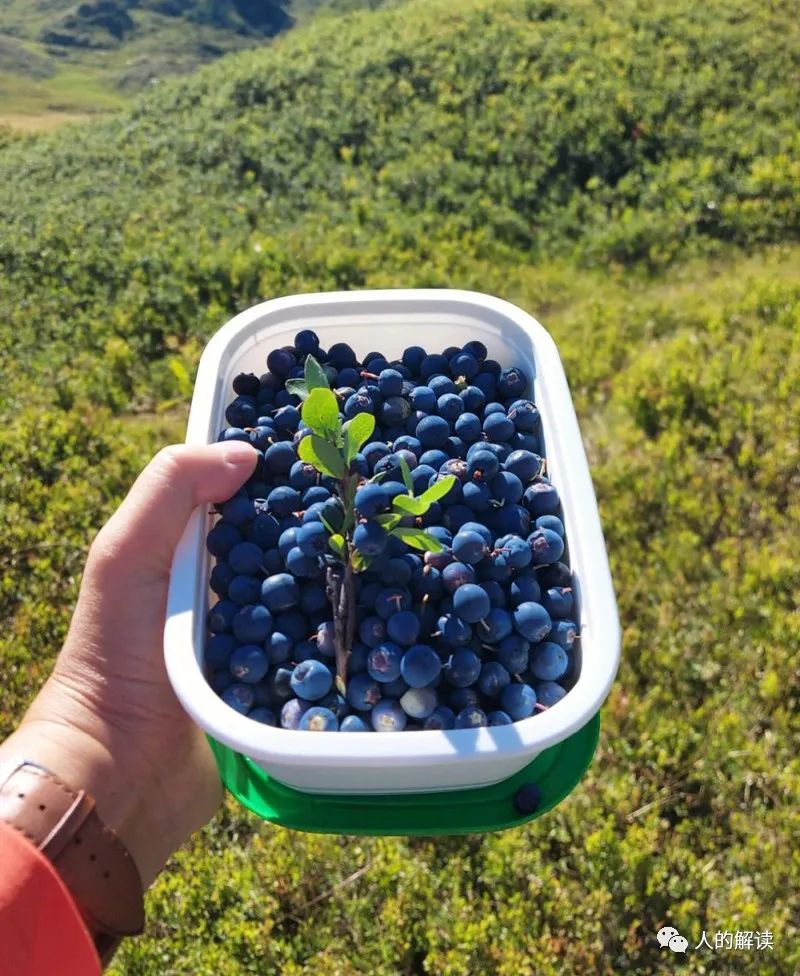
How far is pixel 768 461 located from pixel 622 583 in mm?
894

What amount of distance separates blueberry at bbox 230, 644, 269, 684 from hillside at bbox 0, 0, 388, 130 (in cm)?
1159

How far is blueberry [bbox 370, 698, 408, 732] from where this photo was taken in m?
1.25

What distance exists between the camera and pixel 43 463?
3.44m

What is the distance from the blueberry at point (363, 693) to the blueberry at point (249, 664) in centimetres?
15

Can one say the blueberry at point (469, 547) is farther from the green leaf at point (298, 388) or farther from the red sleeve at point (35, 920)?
the red sleeve at point (35, 920)

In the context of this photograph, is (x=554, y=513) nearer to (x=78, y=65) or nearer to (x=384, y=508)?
(x=384, y=508)

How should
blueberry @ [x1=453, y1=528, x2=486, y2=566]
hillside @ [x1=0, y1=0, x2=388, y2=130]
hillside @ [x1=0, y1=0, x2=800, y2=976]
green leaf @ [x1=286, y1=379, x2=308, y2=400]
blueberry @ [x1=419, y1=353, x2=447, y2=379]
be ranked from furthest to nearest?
hillside @ [x1=0, y1=0, x2=388, y2=130], hillside @ [x1=0, y1=0, x2=800, y2=976], blueberry @ [x1=419, y1=353, x2=447, y2=379], green leaf @ [x1=286, y1=379, x2=308, y2=400], blueberry @ [x1=453, y1=528, x2=486, y2=566]

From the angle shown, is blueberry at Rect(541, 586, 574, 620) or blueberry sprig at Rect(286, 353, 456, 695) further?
blueberry at Rect(541, 586, 574, 620)

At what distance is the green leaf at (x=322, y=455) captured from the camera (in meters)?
1.32

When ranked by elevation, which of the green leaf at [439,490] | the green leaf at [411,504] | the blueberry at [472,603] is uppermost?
the green leaf at [439,490]

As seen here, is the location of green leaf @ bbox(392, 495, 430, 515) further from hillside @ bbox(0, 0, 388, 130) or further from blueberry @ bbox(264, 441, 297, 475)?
hillside @ bbox(0, 0, 388, 130)

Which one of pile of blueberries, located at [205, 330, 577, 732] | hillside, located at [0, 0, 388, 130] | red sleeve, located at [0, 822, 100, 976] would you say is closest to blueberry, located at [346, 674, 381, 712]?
pile of blueberries, located at [205, 330, 577, 732]

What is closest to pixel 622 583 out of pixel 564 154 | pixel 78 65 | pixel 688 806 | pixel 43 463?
pixel 688 806

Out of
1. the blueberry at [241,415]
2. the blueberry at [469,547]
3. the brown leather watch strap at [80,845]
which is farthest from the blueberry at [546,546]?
the brown leather watch strap at [80,845]
